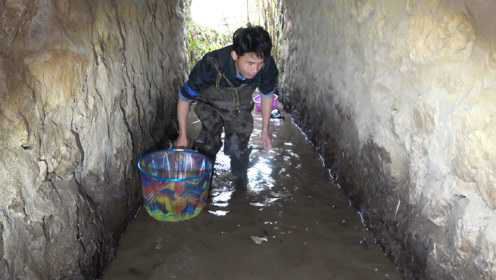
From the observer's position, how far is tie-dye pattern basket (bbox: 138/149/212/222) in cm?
266

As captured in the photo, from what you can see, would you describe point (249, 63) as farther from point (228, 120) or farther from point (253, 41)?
point (228, 120)

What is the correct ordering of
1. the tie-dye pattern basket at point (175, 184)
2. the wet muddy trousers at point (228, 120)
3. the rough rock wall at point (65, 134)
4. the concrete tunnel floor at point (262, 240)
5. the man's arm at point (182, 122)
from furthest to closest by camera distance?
the wet muddy trousers at point (228, 120) < the man's arm at point (182, 122) < the tie-dye pattern basket at point (175, 184) < the concrete tunnel floor at point (262, 240) < the rough rock wall at point (65, 134)

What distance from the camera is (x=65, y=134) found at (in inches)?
75.2

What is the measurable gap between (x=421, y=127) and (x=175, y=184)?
55.7 inches

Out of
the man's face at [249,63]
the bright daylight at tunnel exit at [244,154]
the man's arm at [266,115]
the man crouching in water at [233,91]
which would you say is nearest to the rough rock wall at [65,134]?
the bright daylight at tunnel exit at [244,154]

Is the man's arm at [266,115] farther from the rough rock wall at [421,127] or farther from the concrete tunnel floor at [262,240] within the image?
the rough rock wall at [421,127]

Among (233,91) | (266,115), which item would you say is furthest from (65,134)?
(266,115)

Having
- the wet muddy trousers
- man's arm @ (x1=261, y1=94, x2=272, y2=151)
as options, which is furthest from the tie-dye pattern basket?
man's arm @ (x1=261, y1=94, x2=272, y2=151)

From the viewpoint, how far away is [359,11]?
2904 mm

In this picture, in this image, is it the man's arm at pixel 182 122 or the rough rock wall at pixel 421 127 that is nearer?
the rough rock wall at pixel 421 127

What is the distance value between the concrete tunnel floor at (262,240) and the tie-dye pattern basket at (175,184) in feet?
0.29

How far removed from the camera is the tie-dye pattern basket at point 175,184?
2.66 m

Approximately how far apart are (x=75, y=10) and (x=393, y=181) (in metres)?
Result: 1.84

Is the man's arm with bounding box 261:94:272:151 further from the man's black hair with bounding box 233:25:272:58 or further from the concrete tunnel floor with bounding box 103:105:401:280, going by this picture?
the man's black hair with bounding box 233:25:272:58
